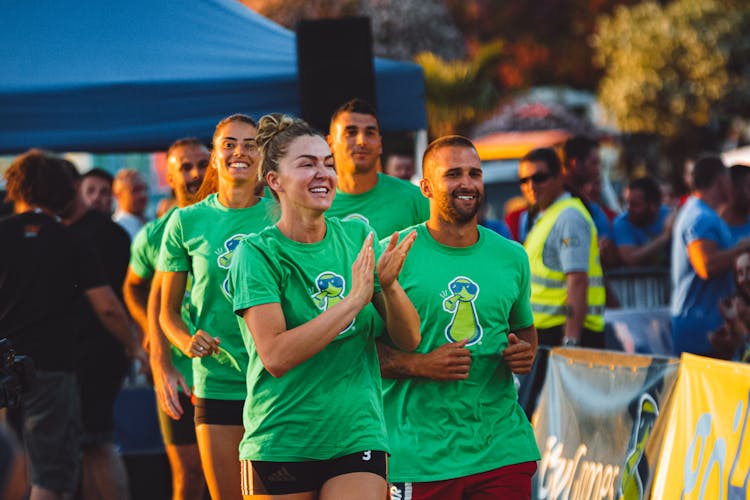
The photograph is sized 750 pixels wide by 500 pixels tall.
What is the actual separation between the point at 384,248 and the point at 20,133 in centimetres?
499

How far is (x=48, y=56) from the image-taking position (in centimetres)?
912

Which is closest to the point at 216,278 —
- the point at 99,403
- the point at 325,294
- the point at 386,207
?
the point at 386,207

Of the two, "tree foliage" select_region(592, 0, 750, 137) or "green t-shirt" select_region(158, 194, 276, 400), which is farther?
"tree foliage" select_region(592, 0, 750, 137)

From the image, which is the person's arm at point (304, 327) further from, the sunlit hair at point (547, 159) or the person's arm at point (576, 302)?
the sunlit hair at point (547, 159)

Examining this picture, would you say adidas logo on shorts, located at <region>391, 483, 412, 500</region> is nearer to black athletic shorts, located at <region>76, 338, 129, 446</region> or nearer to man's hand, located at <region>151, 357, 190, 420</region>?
man's hand, located at <region>151, 357, 190, 420</region>

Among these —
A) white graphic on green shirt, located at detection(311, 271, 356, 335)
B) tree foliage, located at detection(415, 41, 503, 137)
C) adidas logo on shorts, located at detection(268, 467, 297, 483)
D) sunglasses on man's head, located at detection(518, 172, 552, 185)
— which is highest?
tree foliage, located at detection(415, 41, 503, 137)

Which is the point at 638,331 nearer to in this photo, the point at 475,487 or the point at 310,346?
the point at 475,487

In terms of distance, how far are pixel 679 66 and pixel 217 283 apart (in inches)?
1568

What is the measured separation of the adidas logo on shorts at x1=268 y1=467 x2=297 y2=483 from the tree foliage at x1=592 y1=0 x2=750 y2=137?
3933 cm

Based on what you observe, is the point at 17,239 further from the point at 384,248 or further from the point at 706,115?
the point at 706,115

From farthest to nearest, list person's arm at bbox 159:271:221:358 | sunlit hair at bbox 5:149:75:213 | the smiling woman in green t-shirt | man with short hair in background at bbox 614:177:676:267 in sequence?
man with short hair in background at bbox 614:177:676:267 < sunlit hair at bbox 5:149:75:213 < person's arm at bbox 159:271:221:358 < the smiling woman in green t-shirt

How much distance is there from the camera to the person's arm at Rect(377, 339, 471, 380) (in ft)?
16.5

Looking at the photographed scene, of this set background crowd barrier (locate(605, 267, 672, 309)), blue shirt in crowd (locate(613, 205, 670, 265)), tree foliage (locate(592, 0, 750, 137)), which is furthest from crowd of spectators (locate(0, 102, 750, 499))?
tree foliage (locate(592, 0, 750, 137))

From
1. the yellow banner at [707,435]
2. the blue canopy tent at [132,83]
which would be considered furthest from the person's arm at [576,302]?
the blue canopy tent at [132,83]
